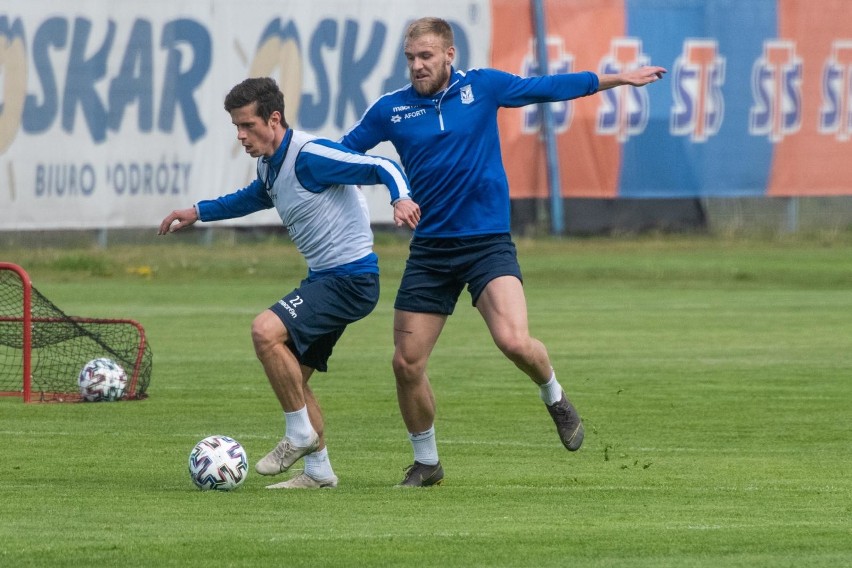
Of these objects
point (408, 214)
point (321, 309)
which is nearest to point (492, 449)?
point (321, 309)

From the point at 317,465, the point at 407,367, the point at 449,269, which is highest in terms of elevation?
the point at 449,269

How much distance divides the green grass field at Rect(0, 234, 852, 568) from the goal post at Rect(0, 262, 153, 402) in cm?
31

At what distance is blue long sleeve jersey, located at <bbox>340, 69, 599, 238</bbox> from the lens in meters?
9.66

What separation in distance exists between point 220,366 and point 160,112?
1337 centimetres

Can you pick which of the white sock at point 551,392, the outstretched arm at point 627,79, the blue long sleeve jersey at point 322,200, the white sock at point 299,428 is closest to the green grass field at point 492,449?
the white sock at point 299,428

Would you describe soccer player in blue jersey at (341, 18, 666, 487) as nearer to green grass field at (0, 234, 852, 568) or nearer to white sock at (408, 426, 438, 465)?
white sock at (408, 426, 438, 465)

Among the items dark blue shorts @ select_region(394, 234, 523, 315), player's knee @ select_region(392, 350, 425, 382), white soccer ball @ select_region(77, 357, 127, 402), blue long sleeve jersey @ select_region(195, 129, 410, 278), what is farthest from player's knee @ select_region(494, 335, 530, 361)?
white soccer ball @ select_region(77, 357, 127, 402)

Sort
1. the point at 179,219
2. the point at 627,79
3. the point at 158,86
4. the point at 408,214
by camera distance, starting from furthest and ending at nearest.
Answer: the point at 158,86
the point at 179,219
the point at 627,79
the point at 408,214

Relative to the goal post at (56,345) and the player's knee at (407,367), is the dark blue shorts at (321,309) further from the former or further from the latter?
the goal post at (56,345)

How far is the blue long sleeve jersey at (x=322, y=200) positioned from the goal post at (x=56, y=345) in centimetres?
485

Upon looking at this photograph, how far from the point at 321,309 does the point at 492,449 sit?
2485mm

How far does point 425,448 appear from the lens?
9.74 metres

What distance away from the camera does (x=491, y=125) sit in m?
9.84

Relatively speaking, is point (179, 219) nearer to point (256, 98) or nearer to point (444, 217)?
point (256, 98)
